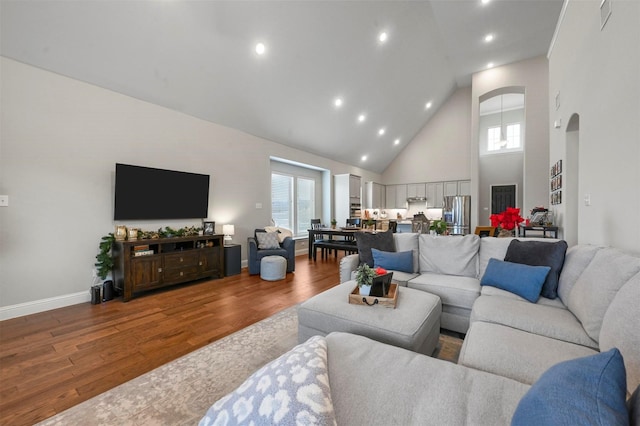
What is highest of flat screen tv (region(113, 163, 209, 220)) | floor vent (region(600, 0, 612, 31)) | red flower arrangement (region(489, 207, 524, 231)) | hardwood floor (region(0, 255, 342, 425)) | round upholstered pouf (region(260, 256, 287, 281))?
floor vent (region(600, 0, 612, 31))

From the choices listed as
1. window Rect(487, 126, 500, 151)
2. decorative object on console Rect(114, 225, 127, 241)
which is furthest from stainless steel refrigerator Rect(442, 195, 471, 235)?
decorative object on console Rect(114, 225, 127, 241)

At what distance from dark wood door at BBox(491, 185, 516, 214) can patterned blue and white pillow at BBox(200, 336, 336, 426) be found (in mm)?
10700

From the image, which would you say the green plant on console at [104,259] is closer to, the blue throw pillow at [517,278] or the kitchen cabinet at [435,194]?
the blue throw pillow at [517,278]

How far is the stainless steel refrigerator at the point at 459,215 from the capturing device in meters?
8.47

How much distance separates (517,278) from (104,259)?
184 inches

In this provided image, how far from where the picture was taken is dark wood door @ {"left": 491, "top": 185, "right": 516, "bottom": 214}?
941 centimetres

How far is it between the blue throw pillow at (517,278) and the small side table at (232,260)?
3.81 metres

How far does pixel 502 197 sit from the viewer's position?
31.6 feet

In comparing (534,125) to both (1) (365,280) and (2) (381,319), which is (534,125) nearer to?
(1) (365,280)

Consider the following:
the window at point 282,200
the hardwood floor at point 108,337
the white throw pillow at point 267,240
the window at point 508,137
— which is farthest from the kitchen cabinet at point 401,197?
the hardwood floor at point 108,337

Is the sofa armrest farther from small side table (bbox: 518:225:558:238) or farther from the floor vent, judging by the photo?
small side table (bbox: 518:225:558:238)

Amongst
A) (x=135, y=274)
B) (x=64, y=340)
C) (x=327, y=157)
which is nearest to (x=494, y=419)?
(x=64, y=340)

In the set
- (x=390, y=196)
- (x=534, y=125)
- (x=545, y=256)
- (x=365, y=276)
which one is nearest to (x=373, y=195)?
(x=390, y=196)

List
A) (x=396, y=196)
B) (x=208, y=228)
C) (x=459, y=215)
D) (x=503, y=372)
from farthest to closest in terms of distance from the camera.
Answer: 1. (x=396, y=196)
2. (x=459, y=215)
3. (x=208, y=228)
4. (x=503, y=372)
